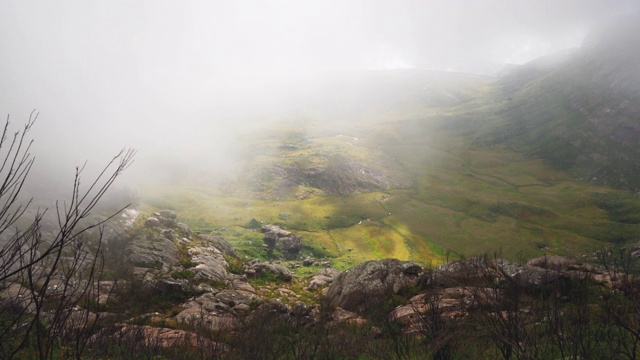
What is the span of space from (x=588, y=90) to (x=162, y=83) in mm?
238910

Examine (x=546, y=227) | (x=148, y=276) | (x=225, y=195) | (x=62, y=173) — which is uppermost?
(x=62, y=173)

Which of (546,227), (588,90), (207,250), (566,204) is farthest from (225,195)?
(588,90)

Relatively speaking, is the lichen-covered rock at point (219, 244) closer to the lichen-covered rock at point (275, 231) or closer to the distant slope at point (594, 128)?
the lichen-covered rock at point (275, 231)

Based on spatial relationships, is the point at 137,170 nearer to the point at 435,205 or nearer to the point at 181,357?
the point at 435,205

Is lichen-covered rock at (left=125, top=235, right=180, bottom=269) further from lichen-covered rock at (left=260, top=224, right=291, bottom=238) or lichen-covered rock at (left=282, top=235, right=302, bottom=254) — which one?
lichen-covered rock at (left=260, top=224, right=291, bottom=238)

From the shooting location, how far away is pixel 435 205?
10200cm

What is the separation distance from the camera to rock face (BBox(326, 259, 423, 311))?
24219 millimetres

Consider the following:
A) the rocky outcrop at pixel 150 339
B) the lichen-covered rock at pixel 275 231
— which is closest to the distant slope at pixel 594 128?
the lichen-covered rock at pixel 275 231

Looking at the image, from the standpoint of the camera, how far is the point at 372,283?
84.9 ft

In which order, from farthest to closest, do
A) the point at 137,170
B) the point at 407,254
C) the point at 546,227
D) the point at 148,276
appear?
the point at 137,170
the point at 546,227
the point at 407,254
the point at 148,276

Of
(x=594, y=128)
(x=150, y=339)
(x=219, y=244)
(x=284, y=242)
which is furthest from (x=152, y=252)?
(x=594, y=128)

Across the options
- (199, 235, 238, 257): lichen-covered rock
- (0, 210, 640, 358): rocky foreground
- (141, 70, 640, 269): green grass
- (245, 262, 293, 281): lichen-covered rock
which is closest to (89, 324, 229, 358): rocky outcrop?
(0, 210, 640, 358): rocky foreground

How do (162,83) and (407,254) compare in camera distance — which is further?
(162,83)

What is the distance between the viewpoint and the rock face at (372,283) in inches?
953
